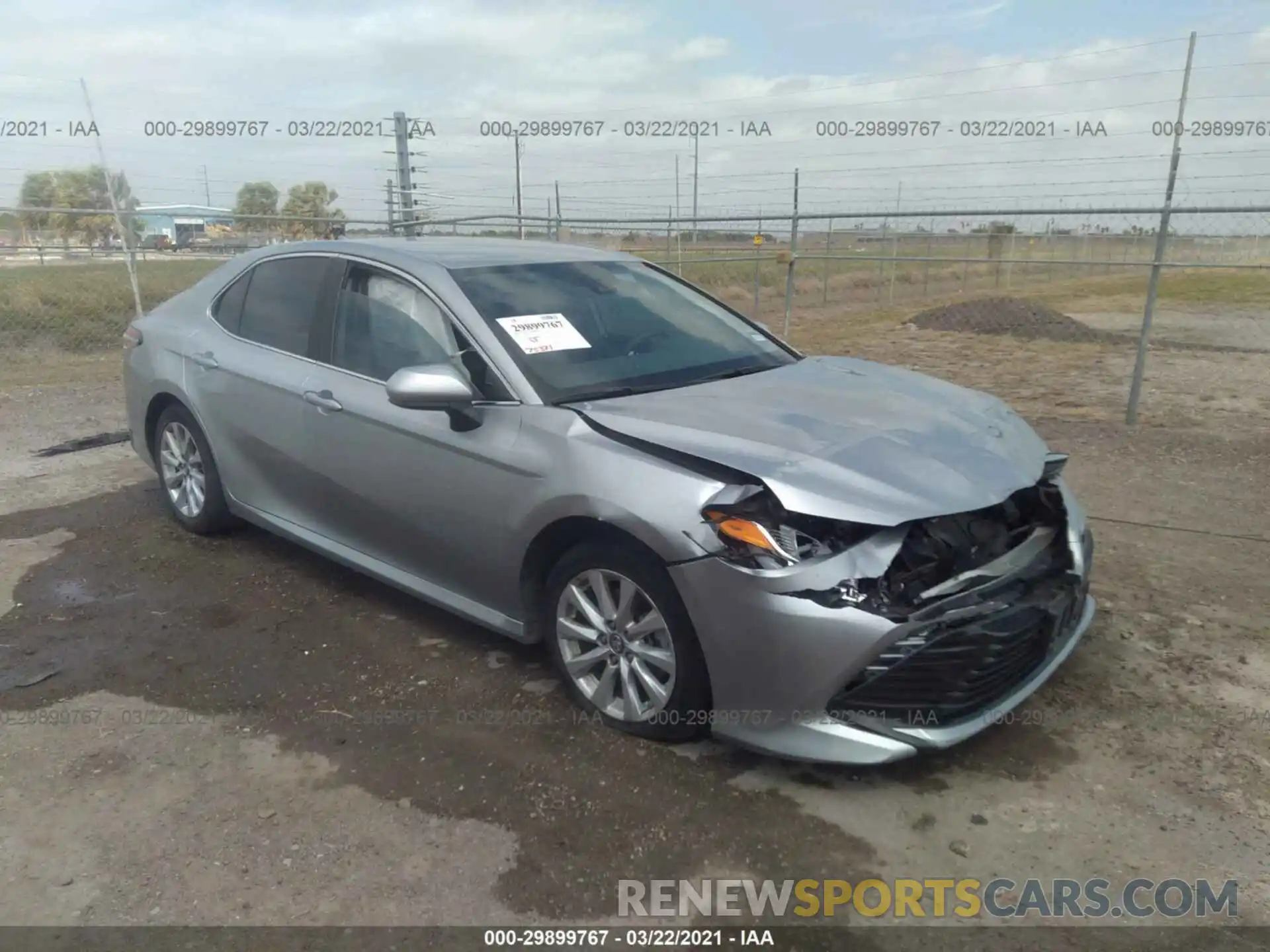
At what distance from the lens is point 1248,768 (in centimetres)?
294

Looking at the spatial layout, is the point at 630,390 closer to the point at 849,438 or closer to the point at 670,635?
the point at 849,438

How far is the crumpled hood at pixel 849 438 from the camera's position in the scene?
8.95ft

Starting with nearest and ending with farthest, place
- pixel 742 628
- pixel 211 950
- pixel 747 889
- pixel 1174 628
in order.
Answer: pixel 211 950 → pixel 747 889 → pixel 742 628 → pixel 1174 628

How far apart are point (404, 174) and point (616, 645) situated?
12044 millimetres

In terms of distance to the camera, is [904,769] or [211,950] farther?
[904,769]

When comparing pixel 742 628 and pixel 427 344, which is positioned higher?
pixel 427 344

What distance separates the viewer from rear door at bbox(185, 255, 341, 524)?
4.17m

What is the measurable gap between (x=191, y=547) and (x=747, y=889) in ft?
12.2

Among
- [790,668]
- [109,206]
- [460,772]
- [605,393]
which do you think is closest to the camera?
[790,668]

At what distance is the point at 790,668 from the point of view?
2664 mm

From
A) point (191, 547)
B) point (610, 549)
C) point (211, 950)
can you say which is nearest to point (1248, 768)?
point (610, 549)

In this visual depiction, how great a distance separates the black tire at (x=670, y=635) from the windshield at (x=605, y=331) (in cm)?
59

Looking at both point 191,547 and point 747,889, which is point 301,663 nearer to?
point 191,547
